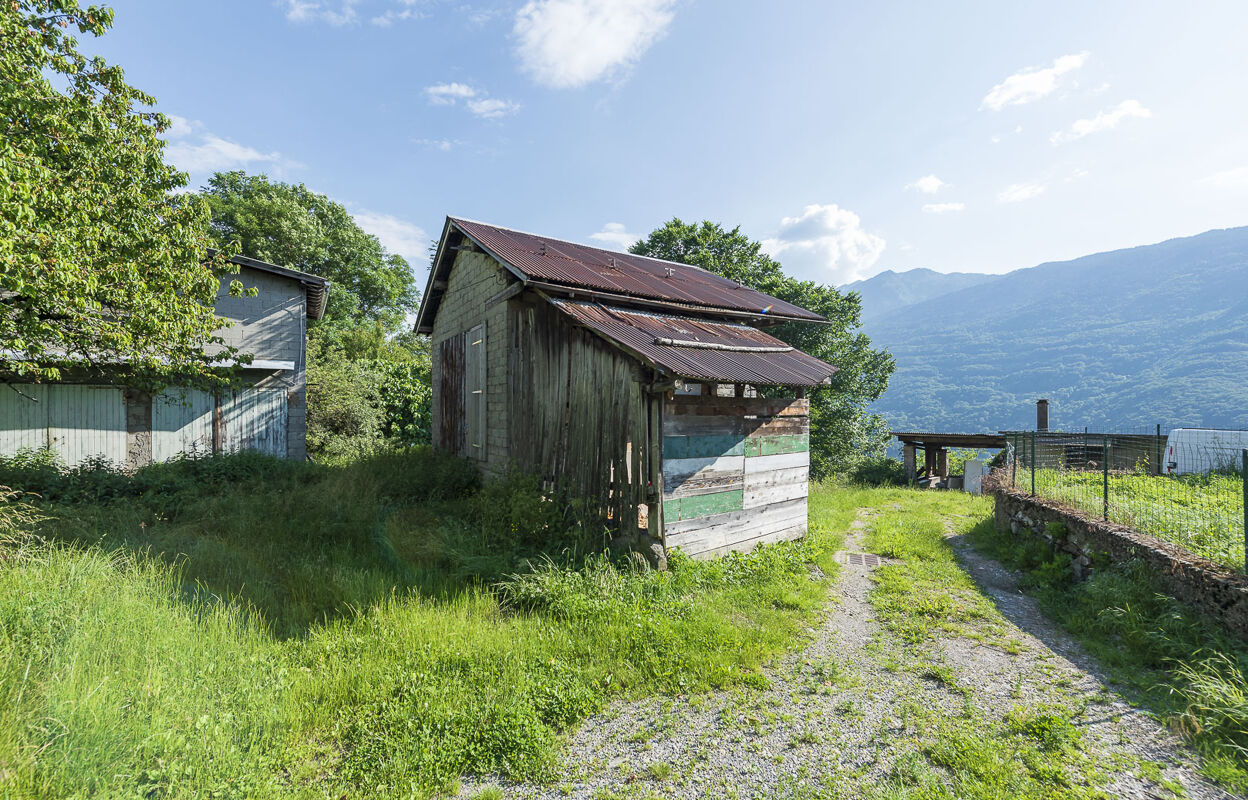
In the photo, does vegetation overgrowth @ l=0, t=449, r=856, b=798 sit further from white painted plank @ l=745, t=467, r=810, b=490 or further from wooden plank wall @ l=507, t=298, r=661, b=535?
white painted plank @ l=745, t=467, r=810, b=490

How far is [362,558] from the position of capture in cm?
659

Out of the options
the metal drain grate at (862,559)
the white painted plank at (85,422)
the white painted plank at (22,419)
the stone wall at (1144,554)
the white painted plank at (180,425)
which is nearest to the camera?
the stone wall at (1144,554)

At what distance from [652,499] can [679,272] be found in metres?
7.74

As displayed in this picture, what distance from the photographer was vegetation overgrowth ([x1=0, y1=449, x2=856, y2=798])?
2951 mm

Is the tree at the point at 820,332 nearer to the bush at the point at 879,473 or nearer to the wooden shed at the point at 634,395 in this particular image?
the bush at the point at 879,473

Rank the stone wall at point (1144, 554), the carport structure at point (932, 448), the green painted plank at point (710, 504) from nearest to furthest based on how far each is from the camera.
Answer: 1. the stone wall at point (1144, 554)
2. the green painted plank at point (710, 504)
3. the carport structure at point (932, 448)

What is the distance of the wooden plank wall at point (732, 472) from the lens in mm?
6484

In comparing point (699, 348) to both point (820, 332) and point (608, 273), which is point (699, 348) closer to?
point (608, 273)

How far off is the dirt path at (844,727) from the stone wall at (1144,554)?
1179 mm

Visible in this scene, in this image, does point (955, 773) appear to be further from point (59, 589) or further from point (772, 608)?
point (59, 589)

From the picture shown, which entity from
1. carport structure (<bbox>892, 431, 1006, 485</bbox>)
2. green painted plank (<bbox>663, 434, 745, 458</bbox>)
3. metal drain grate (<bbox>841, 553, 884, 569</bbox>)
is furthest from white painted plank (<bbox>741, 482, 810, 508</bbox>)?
carport structure (<bbox>892, 431, 1006, 485</bbox>)

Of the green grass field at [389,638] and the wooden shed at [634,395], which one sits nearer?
the green grass field at [389,638]

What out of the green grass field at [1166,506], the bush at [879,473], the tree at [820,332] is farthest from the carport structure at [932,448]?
the green grass field at [1166,506]

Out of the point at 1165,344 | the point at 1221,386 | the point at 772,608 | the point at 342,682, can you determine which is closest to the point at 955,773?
the point at 772,608
